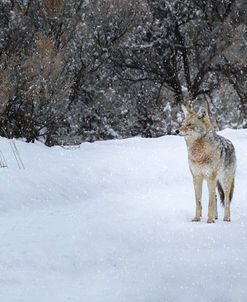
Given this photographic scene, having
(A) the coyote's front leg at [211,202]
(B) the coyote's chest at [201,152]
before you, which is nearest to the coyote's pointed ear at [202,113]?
(B) the coyote's chest at [201,152]

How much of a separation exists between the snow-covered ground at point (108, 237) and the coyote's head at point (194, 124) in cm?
126

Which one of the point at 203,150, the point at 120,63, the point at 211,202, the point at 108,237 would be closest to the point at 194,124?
the point at 203,150

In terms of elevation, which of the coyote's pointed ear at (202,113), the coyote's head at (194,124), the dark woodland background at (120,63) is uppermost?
the dark woodland background at (120,63)

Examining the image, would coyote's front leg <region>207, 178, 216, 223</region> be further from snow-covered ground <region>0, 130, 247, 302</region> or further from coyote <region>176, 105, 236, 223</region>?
snow-covered ground <region>0, 130, 247, 302</region>

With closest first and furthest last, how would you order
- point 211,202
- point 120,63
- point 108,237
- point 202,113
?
point 108,237 → point 202,113 → point 211,202 → point 120,63

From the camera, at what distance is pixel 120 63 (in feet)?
Result: 79.5

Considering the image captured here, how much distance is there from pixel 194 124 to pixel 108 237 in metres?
2.10

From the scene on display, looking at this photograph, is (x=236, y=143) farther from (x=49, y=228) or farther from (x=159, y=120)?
(x=49, y=228)

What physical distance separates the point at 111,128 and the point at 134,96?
185 centimetres

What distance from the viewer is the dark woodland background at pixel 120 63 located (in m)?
17.9

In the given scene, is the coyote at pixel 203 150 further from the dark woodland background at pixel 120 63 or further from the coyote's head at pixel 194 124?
the dark woodland background at pixel 120 63

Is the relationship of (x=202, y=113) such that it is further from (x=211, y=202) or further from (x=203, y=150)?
(x=211, y=202)

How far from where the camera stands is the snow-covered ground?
602 centimetres

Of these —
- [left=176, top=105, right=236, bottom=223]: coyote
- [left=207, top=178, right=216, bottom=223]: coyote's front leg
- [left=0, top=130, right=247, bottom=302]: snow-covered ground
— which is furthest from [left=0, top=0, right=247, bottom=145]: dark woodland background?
[left=207, top=178, right=216, bottom=223]: coyote's front leg
